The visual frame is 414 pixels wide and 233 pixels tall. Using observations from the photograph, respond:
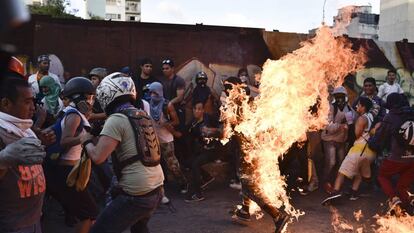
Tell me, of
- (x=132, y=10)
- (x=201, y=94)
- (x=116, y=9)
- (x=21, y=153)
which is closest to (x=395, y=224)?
(x=201, y=94)

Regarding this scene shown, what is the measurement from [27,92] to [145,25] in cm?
728

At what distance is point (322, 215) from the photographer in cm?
745

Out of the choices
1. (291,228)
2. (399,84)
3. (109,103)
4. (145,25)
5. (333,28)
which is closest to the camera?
(109,103)

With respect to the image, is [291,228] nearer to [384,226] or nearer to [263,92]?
[384,226]

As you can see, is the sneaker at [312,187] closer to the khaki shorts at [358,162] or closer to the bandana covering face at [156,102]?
the khaki shorts at [358,162]

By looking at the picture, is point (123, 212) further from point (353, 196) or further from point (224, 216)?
point (353, 196)

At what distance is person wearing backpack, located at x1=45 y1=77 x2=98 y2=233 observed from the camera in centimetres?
504

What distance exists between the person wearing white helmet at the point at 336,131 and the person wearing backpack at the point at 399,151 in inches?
58.1

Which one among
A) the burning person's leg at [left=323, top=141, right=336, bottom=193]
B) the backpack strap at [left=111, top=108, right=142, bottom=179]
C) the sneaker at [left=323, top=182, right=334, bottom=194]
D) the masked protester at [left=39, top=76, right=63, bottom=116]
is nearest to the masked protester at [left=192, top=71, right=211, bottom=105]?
the burning person's leg at [left=323, top=141, right=336, bottom=193]

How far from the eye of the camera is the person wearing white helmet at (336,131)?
8930mm

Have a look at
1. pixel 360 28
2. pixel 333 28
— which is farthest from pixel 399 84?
pixel 360 28

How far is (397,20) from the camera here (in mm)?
23734

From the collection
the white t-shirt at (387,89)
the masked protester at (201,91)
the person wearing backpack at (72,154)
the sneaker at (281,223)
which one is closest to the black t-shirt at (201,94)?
the masked protester at (201,91)

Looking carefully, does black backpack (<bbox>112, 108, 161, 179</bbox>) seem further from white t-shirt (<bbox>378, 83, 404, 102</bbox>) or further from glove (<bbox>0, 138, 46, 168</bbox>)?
white t-shirt (<bbox>378, 83, 404, 102</bbox>)
